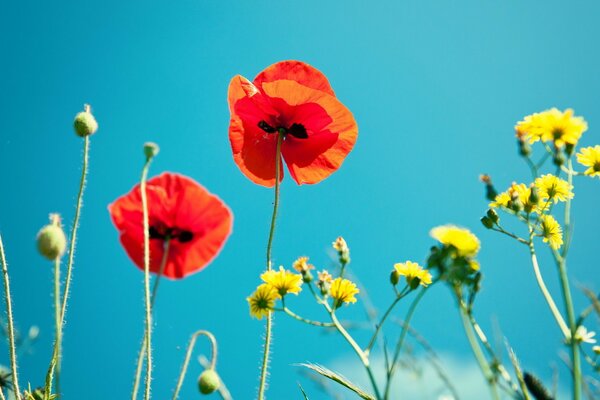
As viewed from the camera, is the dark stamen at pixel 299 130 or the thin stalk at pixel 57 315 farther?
the dark stamen at pixel 299 130

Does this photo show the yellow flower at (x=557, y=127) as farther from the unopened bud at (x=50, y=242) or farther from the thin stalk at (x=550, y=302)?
the unopened bud at (x=50, y=242)

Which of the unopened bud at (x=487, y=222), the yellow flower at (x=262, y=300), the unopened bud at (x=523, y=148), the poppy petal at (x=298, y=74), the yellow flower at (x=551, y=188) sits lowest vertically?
the yellow flower at (x=262, y=300)

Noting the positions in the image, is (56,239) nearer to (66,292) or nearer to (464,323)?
(66,292)

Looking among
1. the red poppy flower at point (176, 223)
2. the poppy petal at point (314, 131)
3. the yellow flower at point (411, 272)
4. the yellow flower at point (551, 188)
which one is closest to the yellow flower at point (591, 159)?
the yellow flower at point (551, 188)

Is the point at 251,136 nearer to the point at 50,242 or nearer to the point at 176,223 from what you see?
the point at 176,223

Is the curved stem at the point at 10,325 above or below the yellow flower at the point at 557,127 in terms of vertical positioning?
below

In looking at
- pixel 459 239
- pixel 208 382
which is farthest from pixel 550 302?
pixel 208 382

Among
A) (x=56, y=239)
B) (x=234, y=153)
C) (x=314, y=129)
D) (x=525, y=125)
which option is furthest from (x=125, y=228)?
(x=525, y=125)

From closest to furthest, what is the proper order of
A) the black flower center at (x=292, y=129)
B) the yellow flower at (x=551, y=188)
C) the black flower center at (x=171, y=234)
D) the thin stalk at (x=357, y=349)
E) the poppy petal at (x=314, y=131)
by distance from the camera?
the thin stalk at (x=357, y=349) → the yellow flower at (x=551, y=188) → the black flower center at (x=171, y=234) → the poppy petal at (x=314, y=131) → the black flower center at (x=292, y=129)
